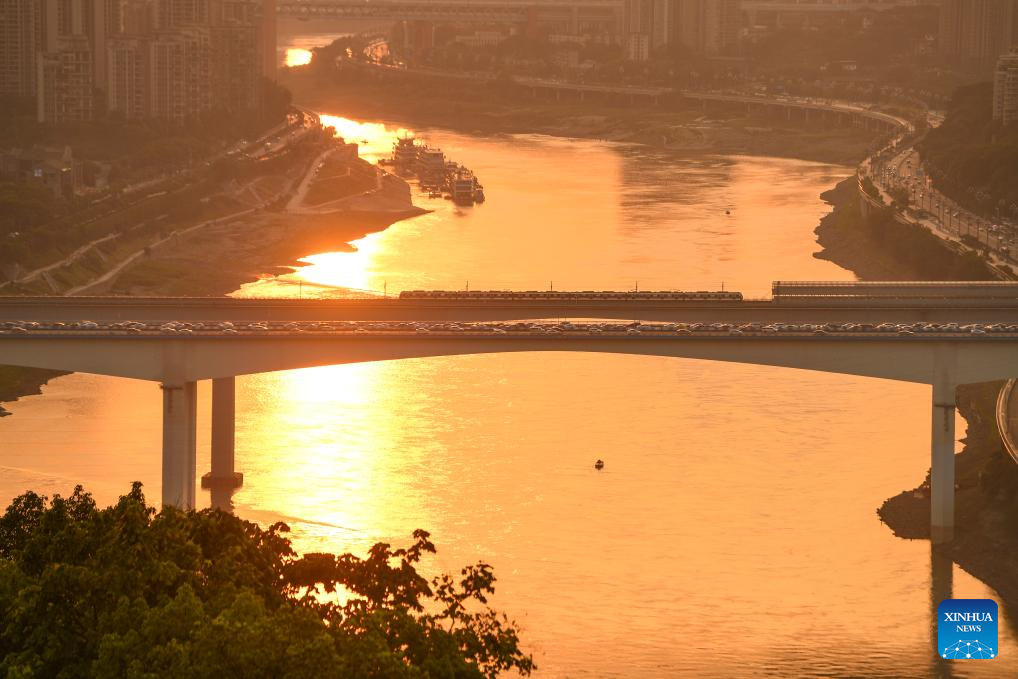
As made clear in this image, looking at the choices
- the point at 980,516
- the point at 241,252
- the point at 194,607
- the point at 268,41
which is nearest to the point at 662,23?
the point at 268,41

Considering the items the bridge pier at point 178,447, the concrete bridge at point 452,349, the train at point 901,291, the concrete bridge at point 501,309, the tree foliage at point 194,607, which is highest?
the train at point 901,291

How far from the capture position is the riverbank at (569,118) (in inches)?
3740

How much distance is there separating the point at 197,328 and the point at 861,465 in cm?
1016

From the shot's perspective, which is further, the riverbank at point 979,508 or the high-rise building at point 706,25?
the high-rise building at point 706,25

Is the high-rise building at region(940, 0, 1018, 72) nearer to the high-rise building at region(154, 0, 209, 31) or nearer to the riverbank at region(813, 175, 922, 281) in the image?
the high-rise building at region(154, 0, 209, 31)

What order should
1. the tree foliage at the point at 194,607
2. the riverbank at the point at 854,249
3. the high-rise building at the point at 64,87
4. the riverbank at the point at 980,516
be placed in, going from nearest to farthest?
the tree foliage at the point at 194,607 < the riverbank at the point at 980,516 < the riverbank at the point at 854,249 < the high-rise building at the point at 64,87

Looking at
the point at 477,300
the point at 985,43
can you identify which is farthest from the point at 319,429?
the point at 985,43

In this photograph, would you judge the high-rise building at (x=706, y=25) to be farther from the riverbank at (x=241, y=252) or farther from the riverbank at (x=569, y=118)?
the riverbank at (x=241, y=252)

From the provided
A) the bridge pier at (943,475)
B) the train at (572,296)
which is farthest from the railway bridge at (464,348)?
the train at (572,296)

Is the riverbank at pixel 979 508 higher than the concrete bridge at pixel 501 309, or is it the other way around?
the concrete bridge at pixel 501 309

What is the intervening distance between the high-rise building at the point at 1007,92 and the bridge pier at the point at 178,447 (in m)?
48.4

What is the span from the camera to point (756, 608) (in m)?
28.2

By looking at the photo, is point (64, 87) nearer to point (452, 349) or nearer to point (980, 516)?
point (452, 349)

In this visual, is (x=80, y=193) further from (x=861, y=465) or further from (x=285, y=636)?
(x=285, y=636)
